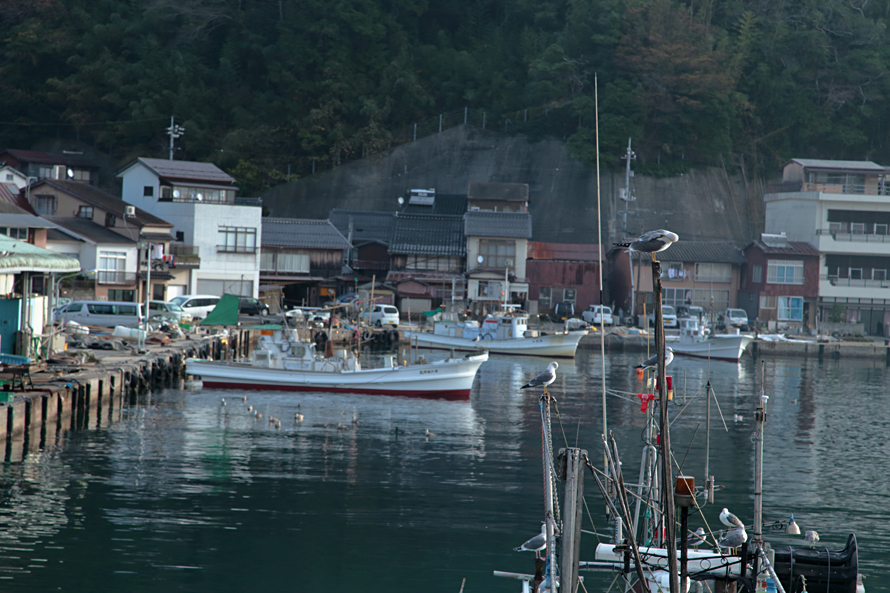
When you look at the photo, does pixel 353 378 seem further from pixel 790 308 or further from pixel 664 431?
pixel 790 308

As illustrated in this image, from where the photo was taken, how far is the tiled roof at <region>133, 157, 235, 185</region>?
182 feet

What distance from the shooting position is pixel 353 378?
1300 inches

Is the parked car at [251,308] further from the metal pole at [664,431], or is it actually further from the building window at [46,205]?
the metal pole at [664,431]

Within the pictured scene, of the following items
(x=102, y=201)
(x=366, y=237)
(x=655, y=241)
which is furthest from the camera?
(x=366, y=237)

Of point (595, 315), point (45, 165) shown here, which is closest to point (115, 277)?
point (45, 165)

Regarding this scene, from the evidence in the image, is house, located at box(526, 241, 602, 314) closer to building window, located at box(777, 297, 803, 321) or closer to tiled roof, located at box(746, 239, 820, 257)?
tiled roof, located at box(746, 239, 820, 257)

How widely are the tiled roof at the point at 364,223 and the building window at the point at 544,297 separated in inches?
444

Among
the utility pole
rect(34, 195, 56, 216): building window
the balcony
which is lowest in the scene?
the balcony

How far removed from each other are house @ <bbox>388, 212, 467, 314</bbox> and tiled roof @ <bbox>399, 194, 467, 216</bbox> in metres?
2.63

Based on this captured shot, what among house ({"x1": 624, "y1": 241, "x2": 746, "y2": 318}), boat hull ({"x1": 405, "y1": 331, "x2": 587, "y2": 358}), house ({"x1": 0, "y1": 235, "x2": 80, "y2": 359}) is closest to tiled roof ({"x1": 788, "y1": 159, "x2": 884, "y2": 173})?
house ({"x1": 624, "y1": 241, "x2": 746, "y2": 318})

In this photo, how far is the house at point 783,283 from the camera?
58000 millimetres

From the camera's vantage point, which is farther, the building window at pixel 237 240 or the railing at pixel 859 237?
the railing at pixel 859 237

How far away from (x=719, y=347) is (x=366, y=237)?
1002 inches

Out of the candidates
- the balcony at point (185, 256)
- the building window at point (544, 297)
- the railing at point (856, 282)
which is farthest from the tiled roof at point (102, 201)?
the railing at point (856, 282)
